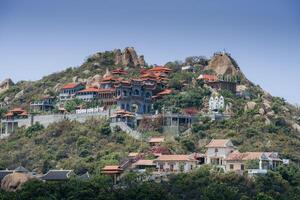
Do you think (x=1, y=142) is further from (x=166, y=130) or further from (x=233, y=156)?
(x=233, y=156)

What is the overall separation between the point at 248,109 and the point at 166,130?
14.4 ft

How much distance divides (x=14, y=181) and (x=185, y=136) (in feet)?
28.2

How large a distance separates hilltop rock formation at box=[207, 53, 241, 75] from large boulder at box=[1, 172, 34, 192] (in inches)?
617

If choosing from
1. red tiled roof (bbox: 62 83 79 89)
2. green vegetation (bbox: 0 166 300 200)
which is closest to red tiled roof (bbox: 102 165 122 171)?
green vegetation (bbox: 0 166 300 200)

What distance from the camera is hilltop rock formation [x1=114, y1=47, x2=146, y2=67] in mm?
62125

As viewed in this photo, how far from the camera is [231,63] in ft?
197

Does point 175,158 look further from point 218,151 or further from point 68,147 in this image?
point 68,147

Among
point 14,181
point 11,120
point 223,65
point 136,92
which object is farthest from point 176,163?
point 223,65

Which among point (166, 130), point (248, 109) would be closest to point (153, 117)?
point (166, 130)

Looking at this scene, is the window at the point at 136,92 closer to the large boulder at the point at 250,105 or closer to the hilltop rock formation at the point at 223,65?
the large boulder at the point at 250,105

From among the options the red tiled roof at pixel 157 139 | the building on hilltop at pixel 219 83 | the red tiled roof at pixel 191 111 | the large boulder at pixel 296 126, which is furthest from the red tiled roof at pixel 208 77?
the red tiled roof at pixel 157 139

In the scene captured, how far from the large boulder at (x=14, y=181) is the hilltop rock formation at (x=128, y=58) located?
1564 centimetres

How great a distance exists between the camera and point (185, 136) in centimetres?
5159

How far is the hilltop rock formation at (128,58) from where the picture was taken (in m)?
62.1
